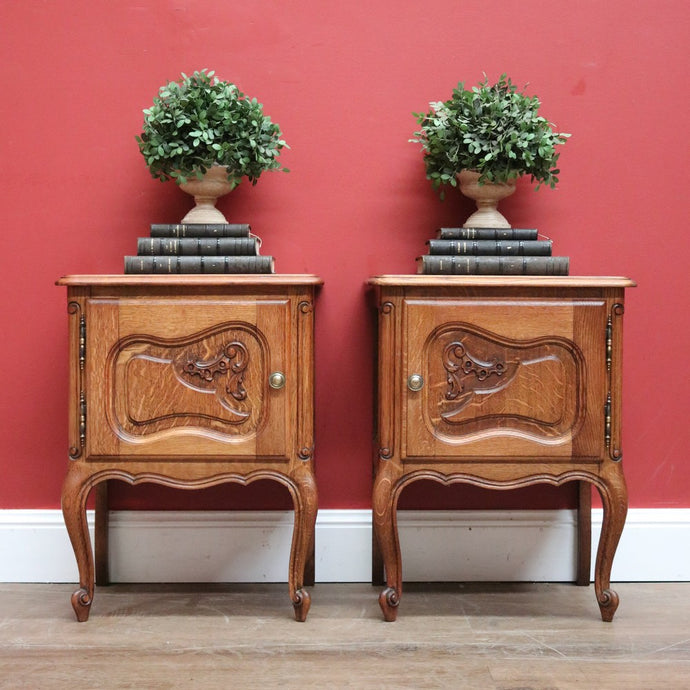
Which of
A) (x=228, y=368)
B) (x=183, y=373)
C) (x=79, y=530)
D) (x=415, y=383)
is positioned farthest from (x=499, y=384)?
(x=79, y=530)

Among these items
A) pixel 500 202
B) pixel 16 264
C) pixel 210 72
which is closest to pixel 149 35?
pixel 210 72

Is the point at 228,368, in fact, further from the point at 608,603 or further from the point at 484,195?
the point at 608,603

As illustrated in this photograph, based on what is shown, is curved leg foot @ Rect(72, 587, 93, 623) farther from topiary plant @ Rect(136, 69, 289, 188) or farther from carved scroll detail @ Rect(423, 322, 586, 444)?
topiary plant @ Rect(136, 69, 289, 188)

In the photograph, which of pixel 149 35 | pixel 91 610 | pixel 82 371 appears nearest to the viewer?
pixel 82 371

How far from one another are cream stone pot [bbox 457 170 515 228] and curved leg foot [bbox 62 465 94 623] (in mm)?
1125

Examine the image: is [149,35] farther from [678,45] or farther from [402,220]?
[678,45]

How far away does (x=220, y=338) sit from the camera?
1688mm

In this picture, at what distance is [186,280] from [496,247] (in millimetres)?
739

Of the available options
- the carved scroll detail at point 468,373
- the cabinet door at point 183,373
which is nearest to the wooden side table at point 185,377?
Answer: the cabinet door at point 183,373

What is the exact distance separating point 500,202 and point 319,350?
0.65m

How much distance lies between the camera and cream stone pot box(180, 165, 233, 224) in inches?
74.8

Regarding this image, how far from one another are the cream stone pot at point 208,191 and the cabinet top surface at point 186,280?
11.2 inches

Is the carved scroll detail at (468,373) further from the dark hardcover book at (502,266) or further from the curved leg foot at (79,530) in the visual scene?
the curved leg foot at (79,530)

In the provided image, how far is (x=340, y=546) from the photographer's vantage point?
2.07 metres
